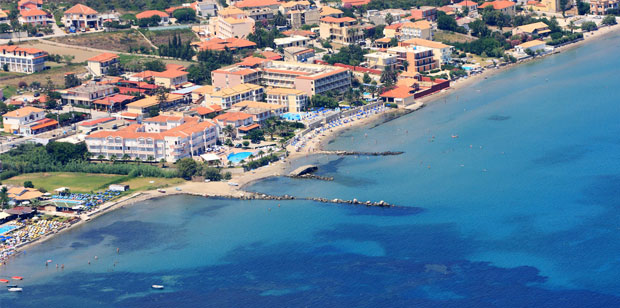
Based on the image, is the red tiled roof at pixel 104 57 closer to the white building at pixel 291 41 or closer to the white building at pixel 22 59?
the white building at pixel 22 59

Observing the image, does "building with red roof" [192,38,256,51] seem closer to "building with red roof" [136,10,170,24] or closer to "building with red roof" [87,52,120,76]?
"building with red roof" [136,10,170,24]

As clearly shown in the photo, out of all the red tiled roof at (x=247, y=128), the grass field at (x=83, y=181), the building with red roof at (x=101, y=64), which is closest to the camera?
the grass field at (x=83, y=181)

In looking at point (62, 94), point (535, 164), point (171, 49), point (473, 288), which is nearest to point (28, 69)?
point (62, 94)

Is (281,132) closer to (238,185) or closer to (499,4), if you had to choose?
(238,185)

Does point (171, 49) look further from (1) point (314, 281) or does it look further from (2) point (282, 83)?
(1) point (314, 281)

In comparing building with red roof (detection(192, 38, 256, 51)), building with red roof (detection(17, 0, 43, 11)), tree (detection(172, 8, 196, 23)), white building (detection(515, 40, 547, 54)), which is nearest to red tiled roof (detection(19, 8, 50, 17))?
building with red roof (detection(17, 0, 43, 11))

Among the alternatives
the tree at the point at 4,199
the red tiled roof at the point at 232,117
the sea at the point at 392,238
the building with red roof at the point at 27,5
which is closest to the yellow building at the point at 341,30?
the red tiled roof at the point at 232,117

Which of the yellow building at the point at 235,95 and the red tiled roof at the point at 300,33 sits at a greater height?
the red tiled roof at the point at 300,33
